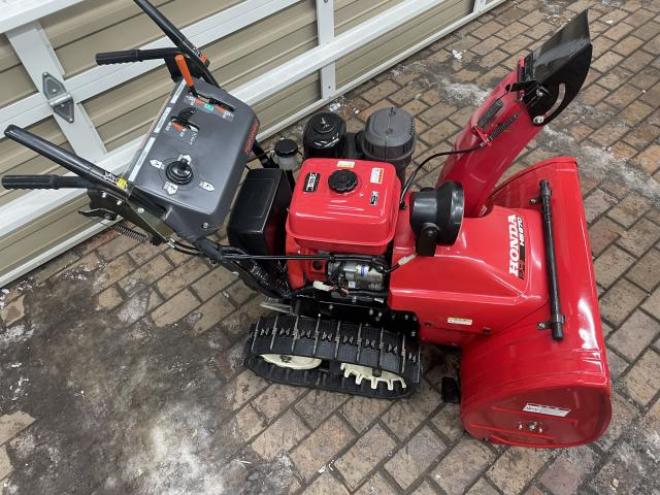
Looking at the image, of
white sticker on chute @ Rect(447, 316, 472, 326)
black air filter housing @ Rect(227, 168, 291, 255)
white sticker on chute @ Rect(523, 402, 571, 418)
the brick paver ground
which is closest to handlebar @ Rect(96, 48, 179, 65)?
black air filter housing @ Rect(227, 168, 291, 255)

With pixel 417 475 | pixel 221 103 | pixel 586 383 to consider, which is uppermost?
pixel 221 103

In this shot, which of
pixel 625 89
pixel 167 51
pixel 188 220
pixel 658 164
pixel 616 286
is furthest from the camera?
pixel 625 89

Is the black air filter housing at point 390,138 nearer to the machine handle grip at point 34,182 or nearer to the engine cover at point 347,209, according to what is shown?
the engine cover at point 347,209

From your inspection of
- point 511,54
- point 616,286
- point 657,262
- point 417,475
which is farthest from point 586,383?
point 511,54

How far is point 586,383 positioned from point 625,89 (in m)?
3.43

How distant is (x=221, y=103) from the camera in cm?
232

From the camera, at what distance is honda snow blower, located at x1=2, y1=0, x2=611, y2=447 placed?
6.57 feet

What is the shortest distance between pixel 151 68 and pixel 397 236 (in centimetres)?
204

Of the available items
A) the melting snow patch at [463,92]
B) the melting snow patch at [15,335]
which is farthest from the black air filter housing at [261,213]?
the melting snow patch at [463,92]

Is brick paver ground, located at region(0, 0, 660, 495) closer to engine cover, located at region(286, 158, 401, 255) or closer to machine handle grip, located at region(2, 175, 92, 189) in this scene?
engine cover, located at region(286, 158, 401, 255)

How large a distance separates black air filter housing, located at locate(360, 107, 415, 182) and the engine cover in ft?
0.98

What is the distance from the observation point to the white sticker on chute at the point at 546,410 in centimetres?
212

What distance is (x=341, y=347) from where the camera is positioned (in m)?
2.52

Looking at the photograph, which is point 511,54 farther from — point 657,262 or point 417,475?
point 417,475
